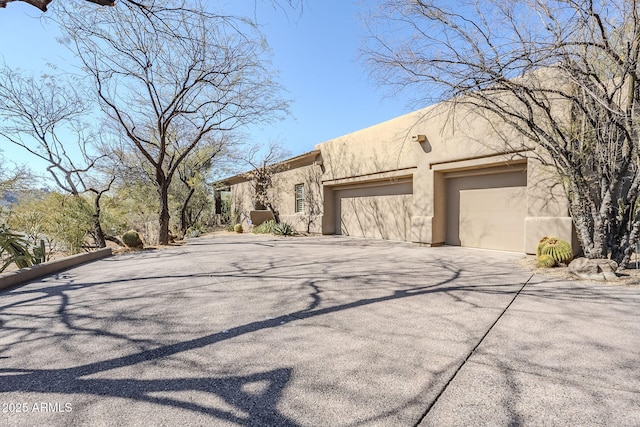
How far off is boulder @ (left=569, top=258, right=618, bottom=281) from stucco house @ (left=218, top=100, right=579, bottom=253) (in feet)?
5.17

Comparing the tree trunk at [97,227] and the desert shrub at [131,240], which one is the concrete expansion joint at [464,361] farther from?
the tree trunk at [97,227]

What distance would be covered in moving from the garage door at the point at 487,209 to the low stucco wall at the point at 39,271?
10515 mm

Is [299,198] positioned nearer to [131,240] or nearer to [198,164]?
[198,164]

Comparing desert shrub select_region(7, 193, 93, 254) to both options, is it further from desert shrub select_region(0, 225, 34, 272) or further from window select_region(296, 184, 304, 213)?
window select_region(296, 184, 304, 213)

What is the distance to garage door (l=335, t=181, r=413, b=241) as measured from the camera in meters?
11.4

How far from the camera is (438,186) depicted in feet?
32.1

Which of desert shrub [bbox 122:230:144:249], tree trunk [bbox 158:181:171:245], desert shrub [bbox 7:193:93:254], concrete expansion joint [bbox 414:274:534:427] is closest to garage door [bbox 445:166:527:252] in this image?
concrete expansion joint [bbox 414:274:534:427]

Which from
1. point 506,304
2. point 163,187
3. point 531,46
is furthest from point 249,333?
point 163,187

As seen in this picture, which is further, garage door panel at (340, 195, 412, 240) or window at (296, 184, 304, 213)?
window at (296, 184, 304, 213)

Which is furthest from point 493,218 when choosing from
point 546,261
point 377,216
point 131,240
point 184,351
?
point 131,240

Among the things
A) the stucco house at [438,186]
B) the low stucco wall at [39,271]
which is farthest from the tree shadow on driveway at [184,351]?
the stucco house at [438,186]

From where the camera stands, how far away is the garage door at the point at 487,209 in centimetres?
822

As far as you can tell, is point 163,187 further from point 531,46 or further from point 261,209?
point 531,46

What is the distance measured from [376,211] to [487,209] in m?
4.42
